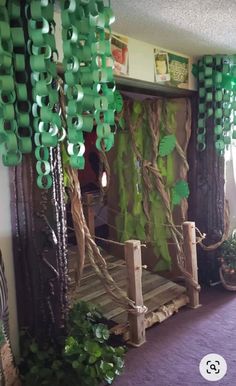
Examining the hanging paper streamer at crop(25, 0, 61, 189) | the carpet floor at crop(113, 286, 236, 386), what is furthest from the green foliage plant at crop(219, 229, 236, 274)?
the hanging paper streamer at crop(25, 0, 61, 189)

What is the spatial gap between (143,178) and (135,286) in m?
1.07

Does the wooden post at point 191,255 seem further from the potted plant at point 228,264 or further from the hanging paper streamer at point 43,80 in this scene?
the hanging paper streamer at point 43,80

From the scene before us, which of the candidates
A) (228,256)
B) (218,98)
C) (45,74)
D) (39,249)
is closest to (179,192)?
(228,256)

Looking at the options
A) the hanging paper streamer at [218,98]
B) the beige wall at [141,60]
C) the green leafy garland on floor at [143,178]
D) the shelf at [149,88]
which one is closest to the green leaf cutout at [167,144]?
the green leafy garland on floor at [143,178]

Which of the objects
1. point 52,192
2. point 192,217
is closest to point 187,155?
point 192,217

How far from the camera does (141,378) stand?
1.80 metres

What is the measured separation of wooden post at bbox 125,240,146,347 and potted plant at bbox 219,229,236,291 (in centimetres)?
104

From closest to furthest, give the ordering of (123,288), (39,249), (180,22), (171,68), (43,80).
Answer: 1. (43,80)
2. (39,249)
3. (180,22)
4. (171,68)
5. (123,288)

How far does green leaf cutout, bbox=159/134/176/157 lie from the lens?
2.79m

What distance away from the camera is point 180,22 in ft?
6.09

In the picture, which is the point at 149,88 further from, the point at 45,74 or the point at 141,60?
the point at 45,74

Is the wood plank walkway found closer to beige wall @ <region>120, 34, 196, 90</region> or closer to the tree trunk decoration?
the tree trunk decoration

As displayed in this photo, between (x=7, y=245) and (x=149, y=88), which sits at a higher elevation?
(x=149, y=88)

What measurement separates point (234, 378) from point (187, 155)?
1.71 m
